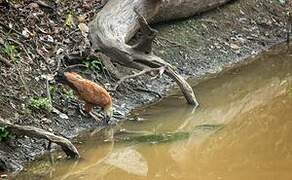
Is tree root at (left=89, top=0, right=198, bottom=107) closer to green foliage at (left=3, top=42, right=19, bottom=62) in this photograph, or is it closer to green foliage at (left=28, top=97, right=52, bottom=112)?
green foliage at (left=3, top=42, right=19, bottom=62)

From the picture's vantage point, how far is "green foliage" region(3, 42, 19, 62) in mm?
7660

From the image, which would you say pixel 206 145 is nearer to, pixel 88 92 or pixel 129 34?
pixel 88 92

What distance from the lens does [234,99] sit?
865 cm

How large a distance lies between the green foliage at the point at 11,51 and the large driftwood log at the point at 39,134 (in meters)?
1.53

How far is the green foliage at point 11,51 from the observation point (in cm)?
Answer: 766

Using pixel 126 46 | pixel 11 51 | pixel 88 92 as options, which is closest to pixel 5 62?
pixel 11 51

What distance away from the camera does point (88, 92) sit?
7.22 m

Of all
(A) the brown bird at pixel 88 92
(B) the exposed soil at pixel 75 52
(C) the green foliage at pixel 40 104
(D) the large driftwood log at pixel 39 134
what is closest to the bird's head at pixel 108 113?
(A) the brown bird at pixel 88 92

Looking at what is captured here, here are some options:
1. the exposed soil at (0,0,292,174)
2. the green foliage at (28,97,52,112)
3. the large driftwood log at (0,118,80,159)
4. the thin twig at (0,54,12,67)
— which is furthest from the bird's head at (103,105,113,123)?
the thin twig at (0,54,12,67)

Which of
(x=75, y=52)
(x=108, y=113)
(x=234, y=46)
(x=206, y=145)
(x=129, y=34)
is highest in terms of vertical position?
(x=75, y=52)

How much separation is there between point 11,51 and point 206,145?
2.68 meters

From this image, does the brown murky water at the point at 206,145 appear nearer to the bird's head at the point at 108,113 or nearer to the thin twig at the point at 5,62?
the bird's head at the point at 108,113

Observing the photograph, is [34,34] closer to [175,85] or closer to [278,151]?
[175,85]

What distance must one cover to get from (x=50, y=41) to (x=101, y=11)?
0.96 meters
